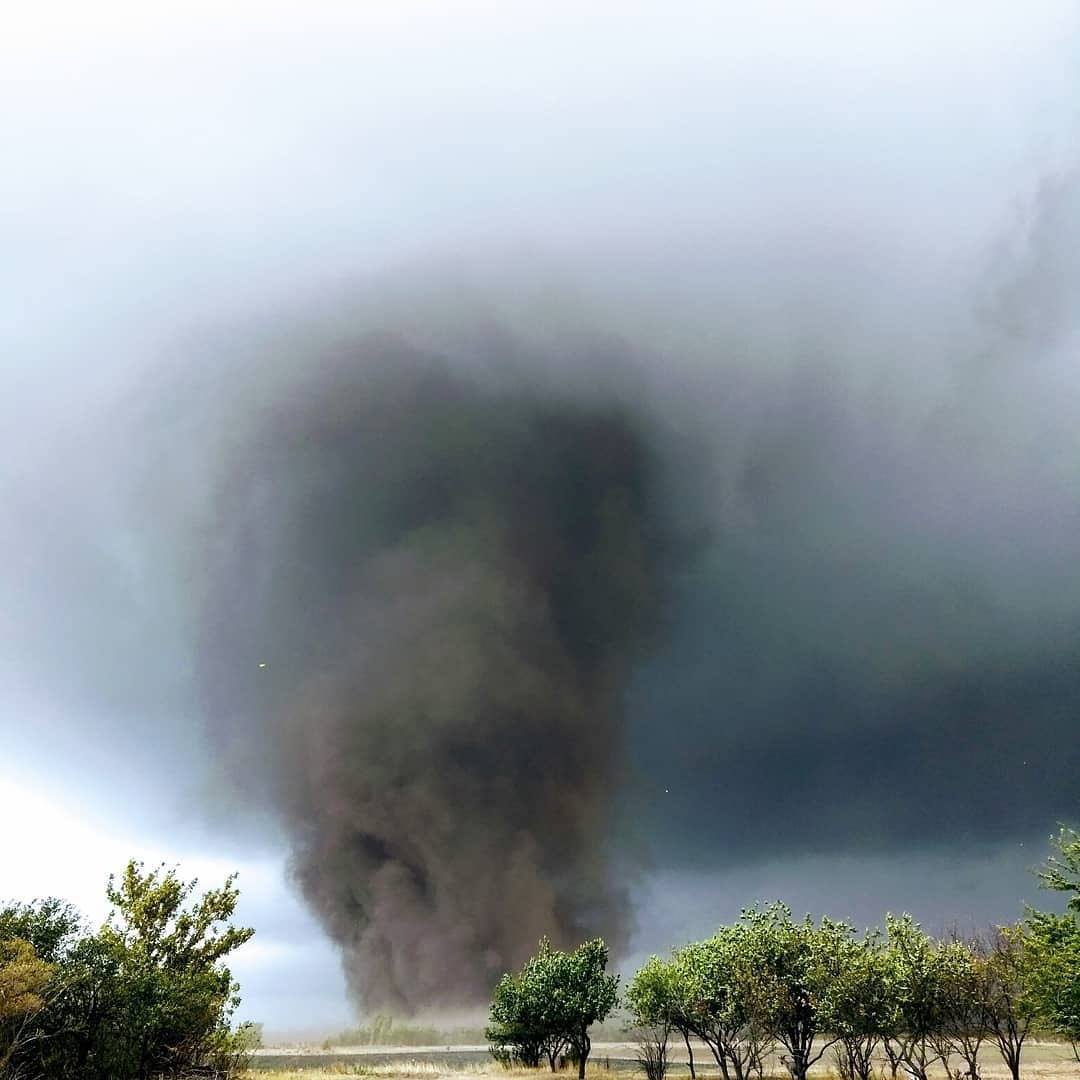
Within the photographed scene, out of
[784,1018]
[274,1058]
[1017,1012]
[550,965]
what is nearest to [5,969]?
[784,1018]

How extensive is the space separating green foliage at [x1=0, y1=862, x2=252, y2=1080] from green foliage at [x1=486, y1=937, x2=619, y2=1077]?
27.3 m

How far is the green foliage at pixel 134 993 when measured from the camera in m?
25.4

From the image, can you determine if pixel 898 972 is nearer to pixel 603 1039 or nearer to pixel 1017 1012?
pixel 1017 1012

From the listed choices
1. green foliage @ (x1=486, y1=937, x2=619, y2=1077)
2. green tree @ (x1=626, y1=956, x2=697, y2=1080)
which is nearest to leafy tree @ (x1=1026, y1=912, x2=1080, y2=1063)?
green tree @ (x1=626, y1=956, x2=697, y2=1080)

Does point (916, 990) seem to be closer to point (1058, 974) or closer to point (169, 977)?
point (1058, 974)

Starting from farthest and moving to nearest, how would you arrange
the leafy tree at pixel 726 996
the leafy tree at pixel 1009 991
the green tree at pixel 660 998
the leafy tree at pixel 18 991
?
the green tree at pixel 660 998 → the leafy tree at pixel 726 996 → the leafy tree at pixel 1009 991 → the leafy tree at pixel 18 991

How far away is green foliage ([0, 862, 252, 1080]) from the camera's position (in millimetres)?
25422

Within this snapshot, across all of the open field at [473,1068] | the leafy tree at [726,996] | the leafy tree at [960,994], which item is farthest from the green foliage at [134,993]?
the leafy tree at [960,994]

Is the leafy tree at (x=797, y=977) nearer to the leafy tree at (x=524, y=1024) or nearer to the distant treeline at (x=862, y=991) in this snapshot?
the distant treeline at (x=862, y=991)

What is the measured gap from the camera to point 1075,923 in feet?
109

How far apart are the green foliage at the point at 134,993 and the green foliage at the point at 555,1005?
1073 inches

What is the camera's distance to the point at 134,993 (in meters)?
26.5

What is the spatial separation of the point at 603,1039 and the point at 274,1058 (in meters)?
54.8

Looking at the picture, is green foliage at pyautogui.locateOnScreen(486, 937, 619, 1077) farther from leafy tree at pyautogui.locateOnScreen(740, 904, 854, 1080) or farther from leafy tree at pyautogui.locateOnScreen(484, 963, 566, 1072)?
leafy tree at pyautogui.locateOnScreen(740, 904, 854, 1080)
